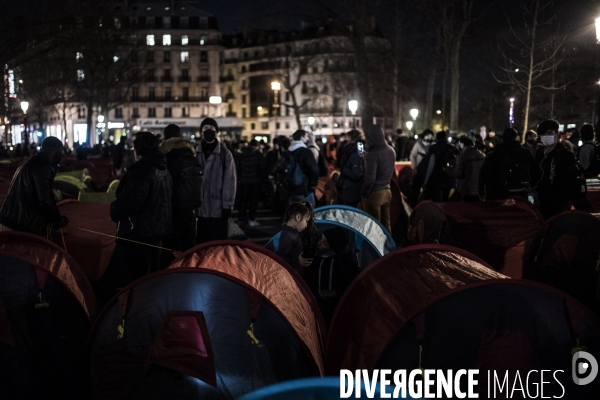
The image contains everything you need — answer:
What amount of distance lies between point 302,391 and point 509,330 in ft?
7.07

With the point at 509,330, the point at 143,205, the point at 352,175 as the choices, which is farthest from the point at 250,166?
the point at 509,330

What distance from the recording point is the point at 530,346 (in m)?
4.38

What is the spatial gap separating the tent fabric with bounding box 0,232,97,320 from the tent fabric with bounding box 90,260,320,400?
3.41 ft

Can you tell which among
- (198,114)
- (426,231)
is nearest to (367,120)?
(426,231)

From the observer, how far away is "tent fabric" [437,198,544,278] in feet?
27.6

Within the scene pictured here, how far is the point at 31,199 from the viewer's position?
697cm

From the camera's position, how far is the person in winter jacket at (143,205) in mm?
6598

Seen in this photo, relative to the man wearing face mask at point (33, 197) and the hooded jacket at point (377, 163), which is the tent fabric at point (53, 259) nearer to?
the man wearing face mask at point (33, 197)

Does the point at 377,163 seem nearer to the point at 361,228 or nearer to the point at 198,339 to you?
the point at 361,228

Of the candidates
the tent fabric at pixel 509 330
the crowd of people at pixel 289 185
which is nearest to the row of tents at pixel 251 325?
the tent fabric at pixel 509 330

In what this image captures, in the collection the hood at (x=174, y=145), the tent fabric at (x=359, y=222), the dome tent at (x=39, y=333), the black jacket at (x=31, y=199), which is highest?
the hood at (x=174, y=145)

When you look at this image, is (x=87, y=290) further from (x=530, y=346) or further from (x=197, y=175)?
(x=530, y=346)

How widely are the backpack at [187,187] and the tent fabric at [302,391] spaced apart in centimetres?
552

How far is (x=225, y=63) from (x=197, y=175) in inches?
4077
